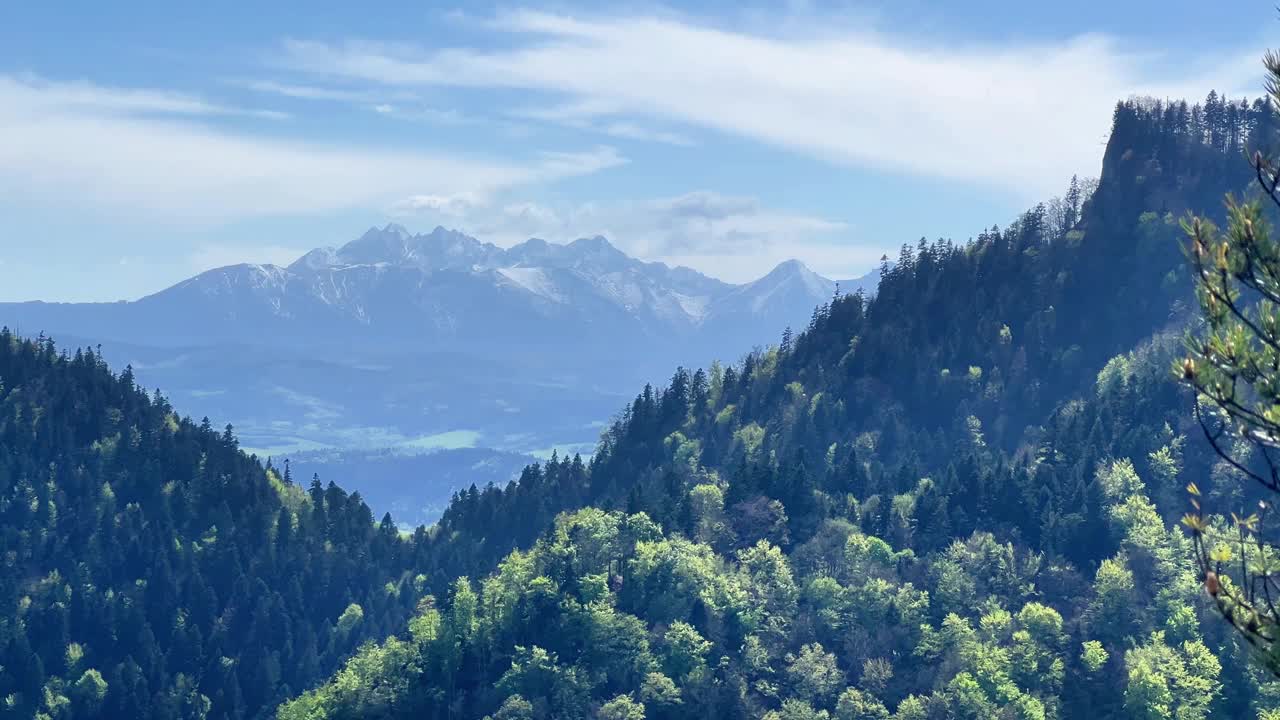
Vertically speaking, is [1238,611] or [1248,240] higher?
[1248,240]

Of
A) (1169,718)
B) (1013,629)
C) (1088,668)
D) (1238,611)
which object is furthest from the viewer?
(1013,629)

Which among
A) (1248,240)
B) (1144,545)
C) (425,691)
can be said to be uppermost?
(1248,240)

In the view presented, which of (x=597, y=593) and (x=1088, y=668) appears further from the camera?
(x=597, y=593)

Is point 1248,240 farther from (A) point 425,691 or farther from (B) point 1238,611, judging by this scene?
(A) point 425,691

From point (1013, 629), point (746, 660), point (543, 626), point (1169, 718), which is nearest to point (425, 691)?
point (543, 626)

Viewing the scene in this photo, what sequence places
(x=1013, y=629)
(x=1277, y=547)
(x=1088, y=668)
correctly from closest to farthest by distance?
1. (x=1277, y=547)
2. (x=1088, y=668)
3. (x=1013, y=629)

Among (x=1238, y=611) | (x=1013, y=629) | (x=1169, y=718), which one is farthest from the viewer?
(x=1013, y=629)

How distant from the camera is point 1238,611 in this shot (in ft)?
115

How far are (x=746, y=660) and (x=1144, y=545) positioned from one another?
199 feet

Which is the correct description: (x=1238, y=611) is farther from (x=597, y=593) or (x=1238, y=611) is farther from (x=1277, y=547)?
(x=597, y=593)

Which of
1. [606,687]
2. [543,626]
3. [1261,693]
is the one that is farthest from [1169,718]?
[543,626]

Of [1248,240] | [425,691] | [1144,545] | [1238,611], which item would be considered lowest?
[425,691]

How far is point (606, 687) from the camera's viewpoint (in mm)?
183375

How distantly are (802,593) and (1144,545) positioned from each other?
49.7 meters
